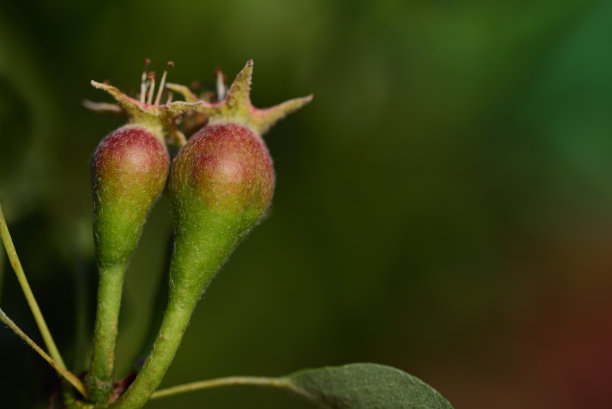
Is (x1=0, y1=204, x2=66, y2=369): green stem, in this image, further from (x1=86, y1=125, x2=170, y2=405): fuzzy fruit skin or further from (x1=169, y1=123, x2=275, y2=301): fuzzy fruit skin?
(x1=169, y1=123, x2=275, y2=301): fuzzy fruit skin

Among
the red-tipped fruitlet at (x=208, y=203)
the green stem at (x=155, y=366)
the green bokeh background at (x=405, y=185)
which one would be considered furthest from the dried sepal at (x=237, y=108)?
the green bokeh background at (x=405, y=185)

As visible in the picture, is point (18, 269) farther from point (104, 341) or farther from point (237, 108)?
point (237, 108)

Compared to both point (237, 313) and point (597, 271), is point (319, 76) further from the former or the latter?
point (597, 271)

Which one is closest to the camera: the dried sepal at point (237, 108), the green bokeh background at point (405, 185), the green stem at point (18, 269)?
the green stem at point (18, 269)

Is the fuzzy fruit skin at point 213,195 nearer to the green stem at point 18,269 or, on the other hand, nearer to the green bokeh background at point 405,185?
the green stem at point 18,269

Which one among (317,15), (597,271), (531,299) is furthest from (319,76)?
(597,271)

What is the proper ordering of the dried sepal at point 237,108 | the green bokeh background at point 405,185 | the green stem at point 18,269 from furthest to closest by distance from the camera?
the green bokeh background at point 405,185, the dried sepal at point 237,108, the green stem at point 18,269

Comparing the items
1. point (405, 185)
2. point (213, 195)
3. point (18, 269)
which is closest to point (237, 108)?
point (213, 195)

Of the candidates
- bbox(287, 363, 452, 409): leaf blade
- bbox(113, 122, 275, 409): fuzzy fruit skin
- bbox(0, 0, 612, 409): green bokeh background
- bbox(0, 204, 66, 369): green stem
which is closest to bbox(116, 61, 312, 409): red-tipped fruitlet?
bbox(113, 122, 275, 409): fuzzy fruit skin
